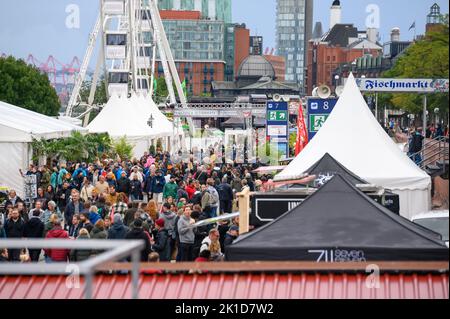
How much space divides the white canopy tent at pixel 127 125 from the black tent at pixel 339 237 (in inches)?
1375

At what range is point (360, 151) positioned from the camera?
22.3 m

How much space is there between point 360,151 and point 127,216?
196 inches

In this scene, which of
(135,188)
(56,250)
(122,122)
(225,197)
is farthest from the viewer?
(122,122)

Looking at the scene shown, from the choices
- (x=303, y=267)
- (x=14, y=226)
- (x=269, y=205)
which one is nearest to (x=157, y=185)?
(x=14, y=226)

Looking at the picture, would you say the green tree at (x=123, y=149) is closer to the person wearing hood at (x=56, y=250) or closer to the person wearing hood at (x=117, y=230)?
the person wearing hood at (x=56, y=250)

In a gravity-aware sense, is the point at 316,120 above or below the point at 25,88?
above

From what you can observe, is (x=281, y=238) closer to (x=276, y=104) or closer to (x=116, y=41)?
(x=276, y=104)

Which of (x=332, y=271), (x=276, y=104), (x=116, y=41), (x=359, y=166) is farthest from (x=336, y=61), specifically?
(x=332, y=271)

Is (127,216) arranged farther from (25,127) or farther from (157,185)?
(25,127)

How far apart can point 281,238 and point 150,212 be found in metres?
9.18

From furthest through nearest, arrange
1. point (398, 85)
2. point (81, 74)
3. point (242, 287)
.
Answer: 1. point (81, 74)
2. point (398, 85)
3. point (242, 287)

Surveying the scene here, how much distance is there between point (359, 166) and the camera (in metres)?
21.8

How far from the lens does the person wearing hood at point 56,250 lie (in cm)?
1603

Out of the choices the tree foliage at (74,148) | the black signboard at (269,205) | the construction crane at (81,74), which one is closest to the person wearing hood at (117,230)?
the black signboard at (269,205)
